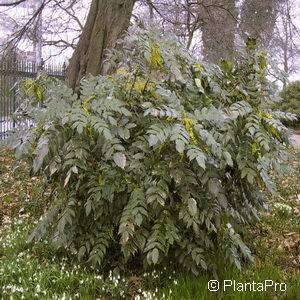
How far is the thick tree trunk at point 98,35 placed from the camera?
649 centimetres

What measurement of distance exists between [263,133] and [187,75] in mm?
878

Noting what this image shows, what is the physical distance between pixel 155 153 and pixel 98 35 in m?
4.56

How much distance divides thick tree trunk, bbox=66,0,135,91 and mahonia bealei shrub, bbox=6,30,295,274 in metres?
3.46

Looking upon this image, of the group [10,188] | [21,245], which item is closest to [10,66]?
[10,188]

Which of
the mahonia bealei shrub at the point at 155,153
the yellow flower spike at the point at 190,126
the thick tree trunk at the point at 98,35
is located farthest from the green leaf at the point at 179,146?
the thick tree trunk at the point at 98,35

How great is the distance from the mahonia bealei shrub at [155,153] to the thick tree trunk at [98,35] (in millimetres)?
3462

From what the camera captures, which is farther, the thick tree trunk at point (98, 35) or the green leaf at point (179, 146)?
the thick tree trunk at point (98, 35)

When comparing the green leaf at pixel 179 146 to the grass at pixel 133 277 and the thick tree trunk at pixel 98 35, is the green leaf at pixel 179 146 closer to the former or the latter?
the grass at pixel 133 277

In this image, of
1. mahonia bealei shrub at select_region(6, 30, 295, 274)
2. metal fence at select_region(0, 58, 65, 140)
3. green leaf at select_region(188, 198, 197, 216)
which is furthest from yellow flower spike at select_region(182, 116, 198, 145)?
metal fence at select_region(0, 58, 65, 140)

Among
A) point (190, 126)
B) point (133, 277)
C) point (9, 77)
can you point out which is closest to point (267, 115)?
point (190, 126)

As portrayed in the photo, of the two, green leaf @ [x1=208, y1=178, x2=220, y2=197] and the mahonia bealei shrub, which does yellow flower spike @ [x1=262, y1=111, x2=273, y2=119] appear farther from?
green leaf @ [x1=208, y1=178, x2=220, y2=197]

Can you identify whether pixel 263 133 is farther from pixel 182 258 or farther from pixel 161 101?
pixel 182 258

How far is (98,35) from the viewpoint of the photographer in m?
6.61

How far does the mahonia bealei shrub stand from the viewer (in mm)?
2461
